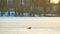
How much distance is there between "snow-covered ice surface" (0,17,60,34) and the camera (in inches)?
59.6

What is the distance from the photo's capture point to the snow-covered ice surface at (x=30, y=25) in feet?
4.97

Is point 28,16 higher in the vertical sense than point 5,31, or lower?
higher

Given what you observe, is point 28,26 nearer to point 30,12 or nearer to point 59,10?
point 30,12

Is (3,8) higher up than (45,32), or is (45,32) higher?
(3,8)

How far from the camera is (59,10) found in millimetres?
1538

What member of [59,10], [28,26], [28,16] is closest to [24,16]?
[28,16]

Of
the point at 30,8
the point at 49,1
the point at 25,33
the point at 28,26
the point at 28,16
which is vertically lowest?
the point at 25,33

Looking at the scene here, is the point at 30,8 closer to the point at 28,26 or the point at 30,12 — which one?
the point at 30,12

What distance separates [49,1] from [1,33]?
35.7 inches

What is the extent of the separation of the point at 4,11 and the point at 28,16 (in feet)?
1.27

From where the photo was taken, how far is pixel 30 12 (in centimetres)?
154

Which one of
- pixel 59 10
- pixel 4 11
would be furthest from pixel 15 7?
pixel 59 10

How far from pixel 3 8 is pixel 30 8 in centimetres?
43

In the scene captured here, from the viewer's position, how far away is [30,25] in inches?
59.9
